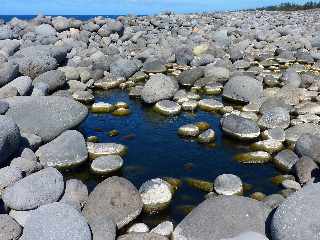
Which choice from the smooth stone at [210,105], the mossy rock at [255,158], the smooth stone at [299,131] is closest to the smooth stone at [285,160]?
the mossy rock at [255,158]

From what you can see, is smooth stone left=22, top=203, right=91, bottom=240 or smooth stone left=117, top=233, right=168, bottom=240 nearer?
smooth stone left=22, top=203, right=91, bottom=240

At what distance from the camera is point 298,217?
7758mm

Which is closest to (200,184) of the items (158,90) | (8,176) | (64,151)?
(64,151)

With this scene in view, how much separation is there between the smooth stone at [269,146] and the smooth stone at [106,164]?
4.18m

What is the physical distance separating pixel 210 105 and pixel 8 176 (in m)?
9.14

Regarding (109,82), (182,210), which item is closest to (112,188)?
(182,210)

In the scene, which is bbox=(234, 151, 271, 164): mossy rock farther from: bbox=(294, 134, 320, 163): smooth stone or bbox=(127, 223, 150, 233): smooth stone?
bbox=(127, 223, 150, 233): smooth stone

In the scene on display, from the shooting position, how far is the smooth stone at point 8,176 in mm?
10227

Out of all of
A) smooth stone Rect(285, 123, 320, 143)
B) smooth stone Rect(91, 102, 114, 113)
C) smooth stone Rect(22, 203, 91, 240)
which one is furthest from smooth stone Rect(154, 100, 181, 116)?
smooth stone Rect(22, 203, 91, 240)

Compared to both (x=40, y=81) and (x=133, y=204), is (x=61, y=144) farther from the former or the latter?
(x=40, y=81)

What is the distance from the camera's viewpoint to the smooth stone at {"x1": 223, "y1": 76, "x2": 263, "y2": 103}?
18.3 meters

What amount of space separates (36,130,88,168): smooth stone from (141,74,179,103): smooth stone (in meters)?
5.74

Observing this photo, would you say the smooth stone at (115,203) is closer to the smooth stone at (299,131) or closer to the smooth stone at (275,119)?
the smooth stone at (299,131)

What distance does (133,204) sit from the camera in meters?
9.91
